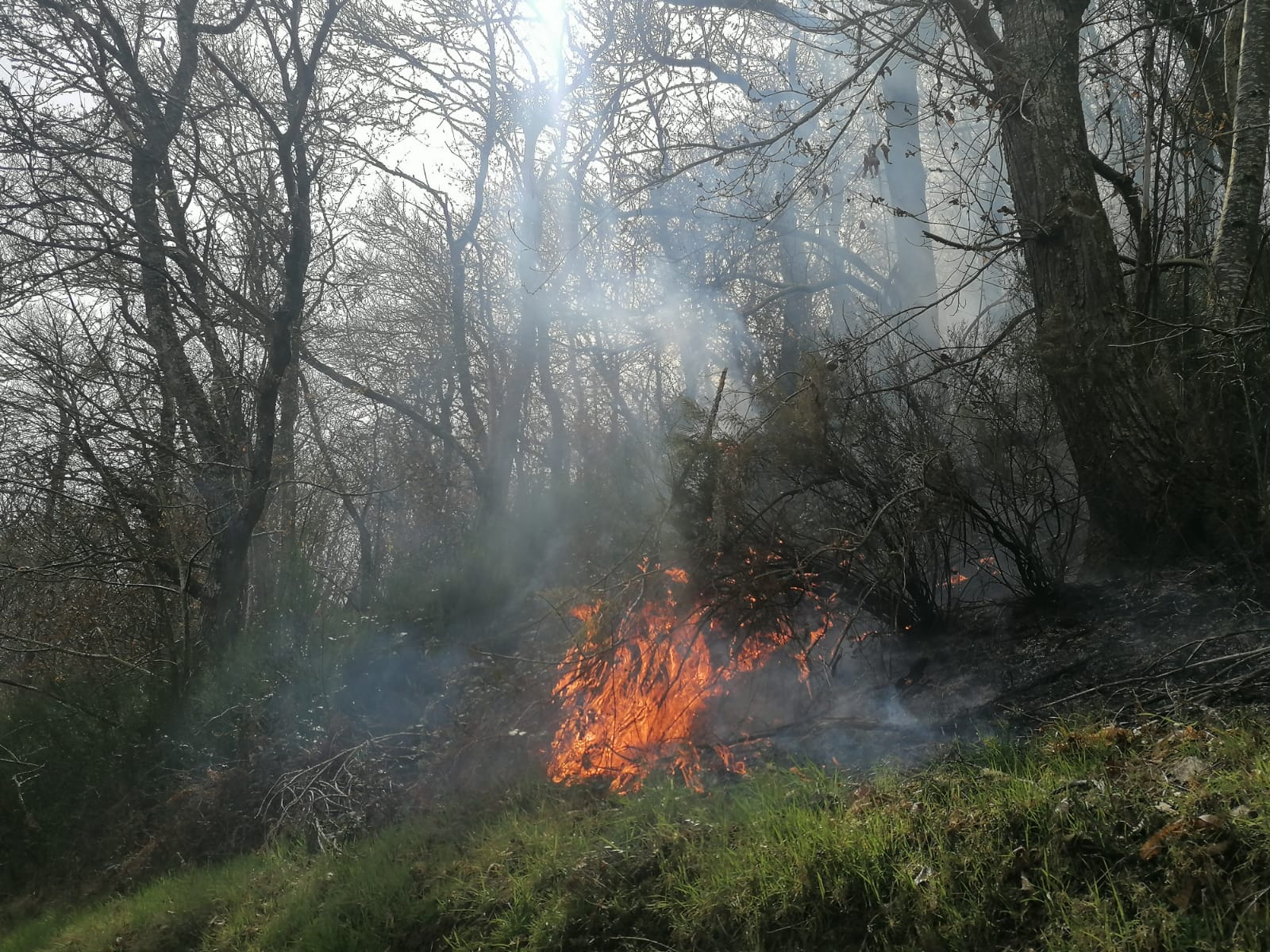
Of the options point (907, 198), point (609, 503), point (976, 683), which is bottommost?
point (976, 683)

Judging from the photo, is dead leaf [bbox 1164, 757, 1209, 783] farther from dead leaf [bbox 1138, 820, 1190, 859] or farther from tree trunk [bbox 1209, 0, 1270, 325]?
tree trunk [bbox 1209, 0, 1270, 325]

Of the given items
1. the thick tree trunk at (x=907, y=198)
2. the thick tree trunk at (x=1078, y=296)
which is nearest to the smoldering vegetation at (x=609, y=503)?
the thick tree trunk at (x=1078, y=296)

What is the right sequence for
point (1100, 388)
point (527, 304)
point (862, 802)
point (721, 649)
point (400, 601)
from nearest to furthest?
point (862, 802) < point (1100, 388) < point (721, 649) < point (400, 601) < point (527, 304)

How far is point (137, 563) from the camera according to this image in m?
9.27

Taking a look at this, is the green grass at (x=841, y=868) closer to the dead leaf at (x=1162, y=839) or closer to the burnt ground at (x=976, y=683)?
the dead leaf at (x=1162, y=839)

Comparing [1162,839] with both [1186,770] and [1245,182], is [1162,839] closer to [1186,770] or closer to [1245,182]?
[1186,770]

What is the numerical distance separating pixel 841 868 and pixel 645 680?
2.48 meters

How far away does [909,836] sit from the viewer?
148 inches

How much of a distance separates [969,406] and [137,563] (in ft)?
26.9

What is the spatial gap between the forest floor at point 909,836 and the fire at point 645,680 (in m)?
0.44

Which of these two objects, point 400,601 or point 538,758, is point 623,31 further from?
point 538,758

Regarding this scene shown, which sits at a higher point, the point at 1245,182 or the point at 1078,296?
the point at 1245,182

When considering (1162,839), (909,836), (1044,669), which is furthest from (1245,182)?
(909,836)

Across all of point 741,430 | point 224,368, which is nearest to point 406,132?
point 224,368
